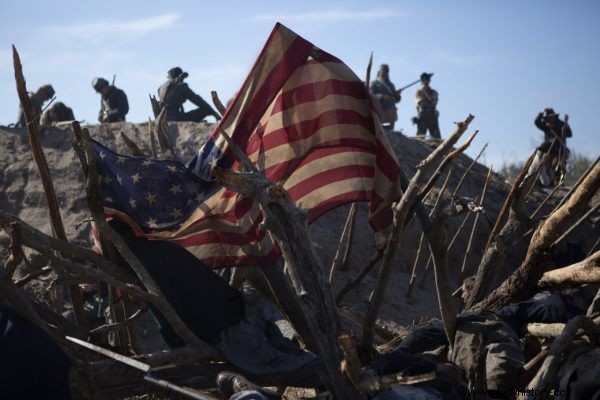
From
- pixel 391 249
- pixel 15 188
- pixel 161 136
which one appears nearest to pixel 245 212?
pixel 391 249

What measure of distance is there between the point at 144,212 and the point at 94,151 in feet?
1.89

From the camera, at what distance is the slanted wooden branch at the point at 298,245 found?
461cm

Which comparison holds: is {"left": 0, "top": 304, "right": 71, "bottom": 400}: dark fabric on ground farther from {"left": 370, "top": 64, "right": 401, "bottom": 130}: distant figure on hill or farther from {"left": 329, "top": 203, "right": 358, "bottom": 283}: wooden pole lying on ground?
{"left": 370, "top": 64, "right": 401, "bottom": 130}: distant figure on hill

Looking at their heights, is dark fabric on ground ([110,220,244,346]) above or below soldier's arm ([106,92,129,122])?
below

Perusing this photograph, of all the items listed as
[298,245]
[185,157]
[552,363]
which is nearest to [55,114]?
[185,157]

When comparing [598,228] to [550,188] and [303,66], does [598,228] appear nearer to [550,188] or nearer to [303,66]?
[550,188]

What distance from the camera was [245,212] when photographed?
240 inches

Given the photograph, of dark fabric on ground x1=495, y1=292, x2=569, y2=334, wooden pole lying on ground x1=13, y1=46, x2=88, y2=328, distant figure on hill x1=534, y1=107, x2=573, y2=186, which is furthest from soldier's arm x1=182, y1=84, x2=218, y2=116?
dark fabric on ground x1=495, y1=292, x2=569, y2=334

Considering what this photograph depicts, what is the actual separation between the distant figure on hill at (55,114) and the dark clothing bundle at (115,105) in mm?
720

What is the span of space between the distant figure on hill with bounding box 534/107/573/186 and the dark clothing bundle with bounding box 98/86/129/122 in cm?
790

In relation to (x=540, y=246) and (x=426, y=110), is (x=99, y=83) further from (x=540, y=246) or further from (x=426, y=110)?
(x=540, y=246)

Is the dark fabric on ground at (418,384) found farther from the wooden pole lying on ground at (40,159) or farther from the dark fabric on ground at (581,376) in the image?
the wooden pole lying on ground at (40,159)

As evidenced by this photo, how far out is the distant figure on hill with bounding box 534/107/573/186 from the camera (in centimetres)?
1557

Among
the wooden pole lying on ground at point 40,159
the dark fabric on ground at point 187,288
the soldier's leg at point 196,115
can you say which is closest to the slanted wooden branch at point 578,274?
the dark fabric on ground at point 187,288
